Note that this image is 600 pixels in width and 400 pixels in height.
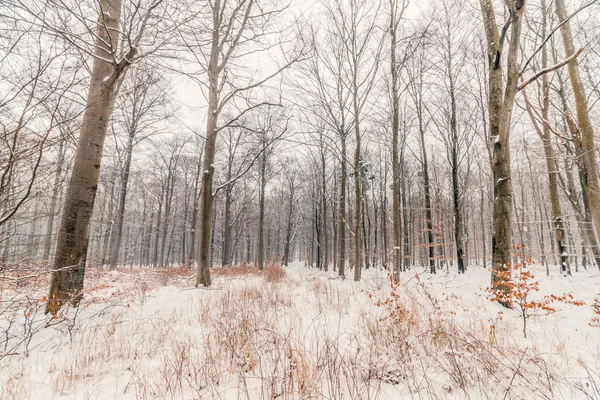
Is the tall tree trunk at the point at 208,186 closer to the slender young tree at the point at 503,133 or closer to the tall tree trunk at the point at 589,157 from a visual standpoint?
the slender young tree at the point at 503,133

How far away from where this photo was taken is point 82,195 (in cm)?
428

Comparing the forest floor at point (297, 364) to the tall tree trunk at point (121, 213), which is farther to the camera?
the tall tree trunk at point (121, 213)

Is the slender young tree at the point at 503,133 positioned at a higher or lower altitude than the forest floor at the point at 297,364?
higher

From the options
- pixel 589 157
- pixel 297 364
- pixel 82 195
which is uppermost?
pixel 589 157

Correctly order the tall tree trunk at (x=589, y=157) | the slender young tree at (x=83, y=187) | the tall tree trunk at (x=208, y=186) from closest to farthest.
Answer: the slender young tree at (x=83, y=187) < the tall tree trunk at (x=589, y=157) < the tall tree trunk at (x=208, y=186)

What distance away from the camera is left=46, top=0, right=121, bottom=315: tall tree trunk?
4.02 metres

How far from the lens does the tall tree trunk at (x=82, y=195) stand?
402cm

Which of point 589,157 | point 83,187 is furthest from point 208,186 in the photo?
point 589,157

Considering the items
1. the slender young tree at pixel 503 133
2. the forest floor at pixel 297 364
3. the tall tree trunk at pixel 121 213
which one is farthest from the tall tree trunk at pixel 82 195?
the tall tree trunk at pixel 121 213

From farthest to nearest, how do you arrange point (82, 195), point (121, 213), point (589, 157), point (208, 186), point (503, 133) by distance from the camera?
point (121, 213) → point (208, 186) → point (503, 133) → point (589, 157) → point (82, 195)

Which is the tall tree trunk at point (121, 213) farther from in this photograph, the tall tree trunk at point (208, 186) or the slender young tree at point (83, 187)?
the slender young tree at point (83, 187)

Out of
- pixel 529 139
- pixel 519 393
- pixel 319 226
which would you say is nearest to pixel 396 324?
pixel 519 393

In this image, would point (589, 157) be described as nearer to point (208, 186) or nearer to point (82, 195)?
point (208, 186)

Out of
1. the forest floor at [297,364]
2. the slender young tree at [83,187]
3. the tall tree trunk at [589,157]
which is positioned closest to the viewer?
the forest floor at [297,364]
